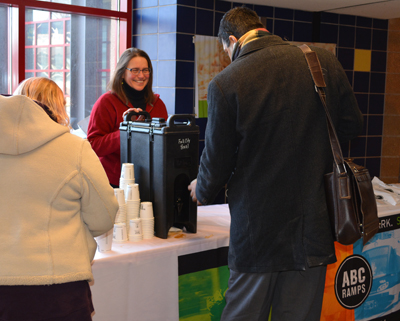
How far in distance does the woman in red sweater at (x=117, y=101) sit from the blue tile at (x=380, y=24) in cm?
305

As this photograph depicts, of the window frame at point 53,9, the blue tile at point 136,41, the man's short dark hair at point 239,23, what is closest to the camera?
the man's short dark hair at point 239,23

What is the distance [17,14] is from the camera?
3.43 metres

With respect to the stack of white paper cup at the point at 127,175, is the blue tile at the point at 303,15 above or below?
above

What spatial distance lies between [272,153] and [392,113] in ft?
12.4

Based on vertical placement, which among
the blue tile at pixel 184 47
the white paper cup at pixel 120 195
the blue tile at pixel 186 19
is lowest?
the white paper cup at pixel 120 195

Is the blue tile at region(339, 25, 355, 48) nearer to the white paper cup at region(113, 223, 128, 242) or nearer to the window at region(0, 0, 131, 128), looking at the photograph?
the window at region(0, 0, 131, 128)

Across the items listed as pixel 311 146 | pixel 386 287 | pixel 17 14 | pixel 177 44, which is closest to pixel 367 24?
pixel 177 44

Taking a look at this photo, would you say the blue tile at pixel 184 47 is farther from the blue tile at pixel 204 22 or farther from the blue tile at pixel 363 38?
the blue tile at pixel 363 38

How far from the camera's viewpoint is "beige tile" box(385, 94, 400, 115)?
4.77 m

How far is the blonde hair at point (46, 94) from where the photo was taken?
1522 mm

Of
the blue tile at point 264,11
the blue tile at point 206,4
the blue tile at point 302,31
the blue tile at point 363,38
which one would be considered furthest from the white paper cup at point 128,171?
the blue tile at point 363,38

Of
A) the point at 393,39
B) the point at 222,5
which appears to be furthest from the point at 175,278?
the point at 393,39

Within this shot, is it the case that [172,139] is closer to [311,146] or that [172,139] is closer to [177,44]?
[311,146]

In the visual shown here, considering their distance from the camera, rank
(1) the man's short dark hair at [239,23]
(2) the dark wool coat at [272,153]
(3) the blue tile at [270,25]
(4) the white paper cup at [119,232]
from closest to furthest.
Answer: (2) the dark wool coat at [272,153] < (1) the man's short dark hair at [239,23] < (4) the white paper cup at [119,232] < (3) the blue tile at [270,25]
